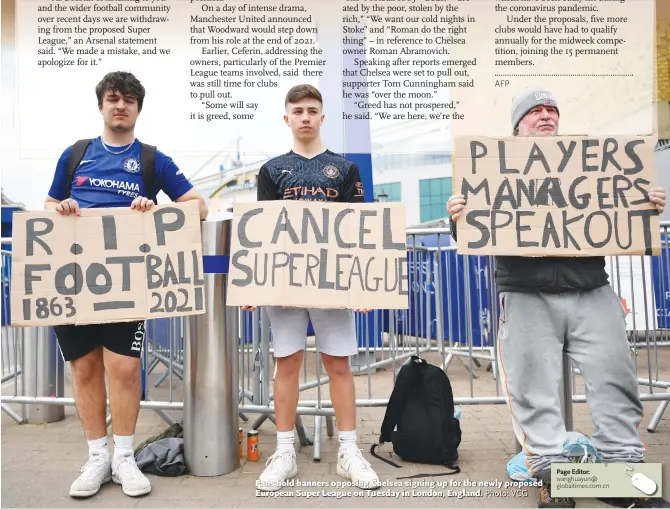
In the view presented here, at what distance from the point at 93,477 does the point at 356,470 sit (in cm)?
137

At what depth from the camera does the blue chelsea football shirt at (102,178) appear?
276 cm

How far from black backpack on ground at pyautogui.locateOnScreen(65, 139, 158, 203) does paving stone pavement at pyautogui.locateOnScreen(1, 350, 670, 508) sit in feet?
5.26

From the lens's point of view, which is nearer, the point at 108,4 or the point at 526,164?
the point at 526,164

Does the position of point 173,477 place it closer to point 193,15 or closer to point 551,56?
point 193,15

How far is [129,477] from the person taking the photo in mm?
2674

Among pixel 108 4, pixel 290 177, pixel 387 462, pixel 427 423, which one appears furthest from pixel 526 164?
pixel 108 4

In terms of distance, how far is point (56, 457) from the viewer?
333cm

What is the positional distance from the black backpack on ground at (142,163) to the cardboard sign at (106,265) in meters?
0.21

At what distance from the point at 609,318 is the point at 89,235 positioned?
2.68 m

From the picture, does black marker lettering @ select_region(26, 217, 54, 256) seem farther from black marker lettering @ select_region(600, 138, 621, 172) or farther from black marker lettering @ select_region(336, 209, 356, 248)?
black marker lettering @ select_region(600, 138, 621, 172)

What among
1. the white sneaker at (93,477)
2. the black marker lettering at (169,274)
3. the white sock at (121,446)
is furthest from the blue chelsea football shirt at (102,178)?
the white sneaker at (93,477)

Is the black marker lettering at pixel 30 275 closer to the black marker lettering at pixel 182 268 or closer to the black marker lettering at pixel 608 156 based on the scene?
the black marker lettering at pixel 182 268

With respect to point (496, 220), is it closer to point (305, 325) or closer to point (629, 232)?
point (629, 232)

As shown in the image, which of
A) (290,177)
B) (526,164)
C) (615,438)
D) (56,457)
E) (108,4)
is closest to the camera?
(615,438)
